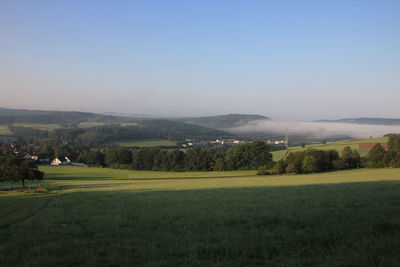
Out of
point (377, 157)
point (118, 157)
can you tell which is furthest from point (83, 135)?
point (377, 157)

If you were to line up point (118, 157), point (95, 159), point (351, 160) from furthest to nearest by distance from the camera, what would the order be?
1. point (95, 159)
2. point (118, 157)
3. point (351, 160)

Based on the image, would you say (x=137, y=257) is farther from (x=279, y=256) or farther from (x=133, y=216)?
(x=133, y=216)

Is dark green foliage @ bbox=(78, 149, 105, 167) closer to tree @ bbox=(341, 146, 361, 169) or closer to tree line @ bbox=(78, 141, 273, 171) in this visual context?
tree line @ bbox=(78, 141, 273, 171)

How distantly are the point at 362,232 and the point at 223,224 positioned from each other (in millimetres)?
4476

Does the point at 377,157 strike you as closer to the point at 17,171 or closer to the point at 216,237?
the point at 17,171

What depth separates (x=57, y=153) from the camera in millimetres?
106688

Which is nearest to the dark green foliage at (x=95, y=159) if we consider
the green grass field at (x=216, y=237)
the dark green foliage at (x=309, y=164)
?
the dark green foliage at (x=309, y=164)

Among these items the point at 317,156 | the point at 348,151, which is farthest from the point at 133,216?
the point at 348,151

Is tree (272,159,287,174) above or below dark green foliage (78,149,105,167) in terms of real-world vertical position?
above

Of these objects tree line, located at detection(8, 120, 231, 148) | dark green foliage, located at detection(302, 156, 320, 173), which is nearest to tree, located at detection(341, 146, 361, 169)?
dark green foliage, located at detection(302, 156, 320, 173)

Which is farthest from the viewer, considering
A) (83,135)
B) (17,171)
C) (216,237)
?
(83,135)

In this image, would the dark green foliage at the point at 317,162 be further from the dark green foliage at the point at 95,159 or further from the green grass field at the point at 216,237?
the dark green foliage at the point at 95,159

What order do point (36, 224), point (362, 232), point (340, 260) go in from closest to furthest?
point (340, 260) < point (362, 232) < point (36, 224)

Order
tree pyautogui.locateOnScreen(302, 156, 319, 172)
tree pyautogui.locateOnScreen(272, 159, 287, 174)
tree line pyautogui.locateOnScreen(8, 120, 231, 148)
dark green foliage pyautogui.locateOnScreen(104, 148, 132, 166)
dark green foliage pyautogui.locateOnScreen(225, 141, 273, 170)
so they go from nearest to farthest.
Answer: tree pyautogui.locateOnScreen(302, 156, 319, 172), tree pyautogui.locateOnScreen(272, 159, 287, 174), dark green foliage pyautogui.locateOnScreen(225, 141, 273, 170), dark green foliage pyautogui.locateOnScreen(104, 148, 132, 166), tree line pyautogui.locateOnScreen(8, 120, 231, 148)
